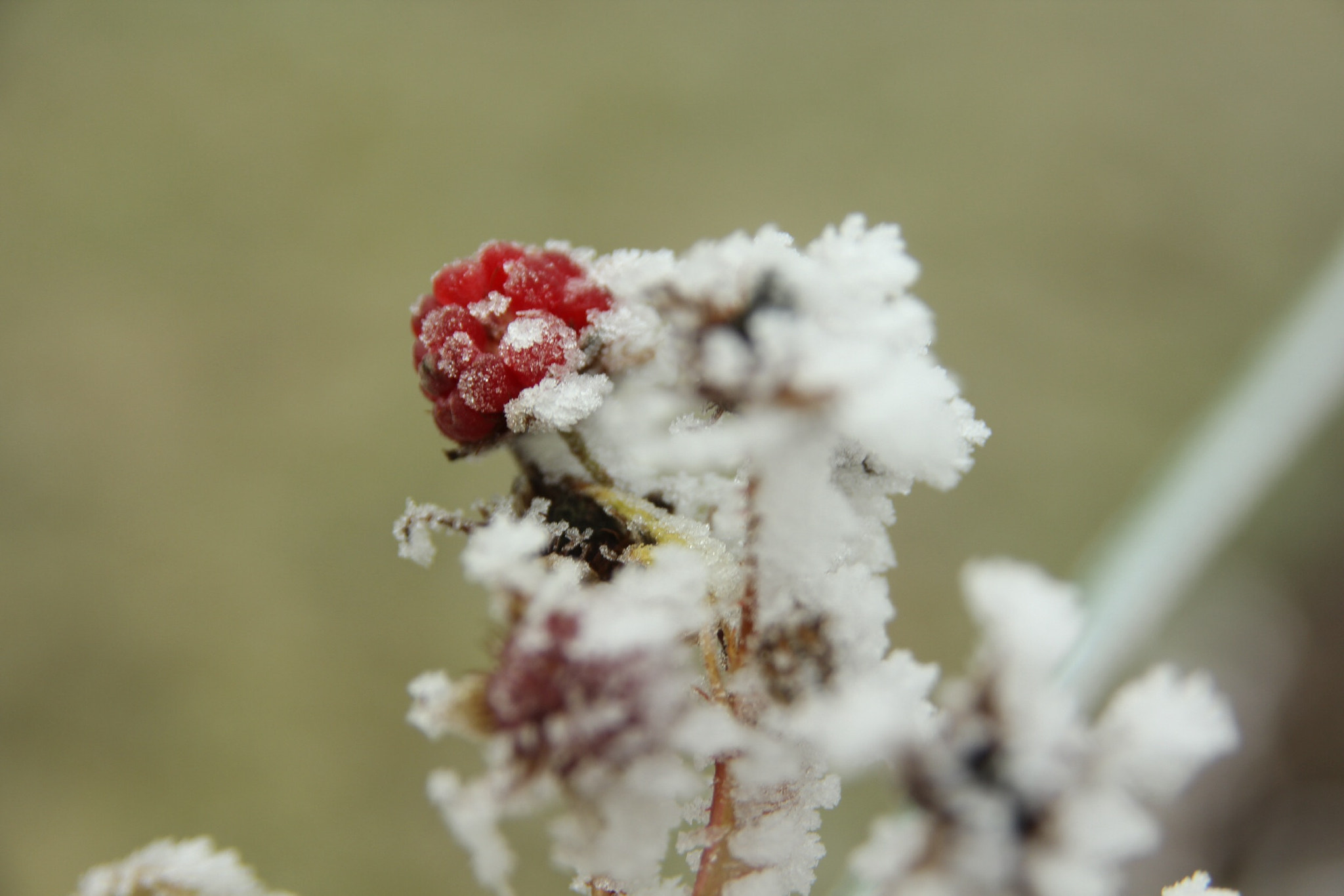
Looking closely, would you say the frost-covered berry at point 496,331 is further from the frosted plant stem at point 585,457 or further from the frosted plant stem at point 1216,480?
the frosted plant stem at point 1216,480

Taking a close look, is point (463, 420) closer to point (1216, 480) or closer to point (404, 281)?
point (1216, 480)

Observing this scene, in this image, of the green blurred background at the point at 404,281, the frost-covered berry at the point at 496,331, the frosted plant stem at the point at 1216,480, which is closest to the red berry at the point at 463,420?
the frost-covered berry at the point at 496,331

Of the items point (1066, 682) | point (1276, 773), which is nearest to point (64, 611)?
point (1066, 682)

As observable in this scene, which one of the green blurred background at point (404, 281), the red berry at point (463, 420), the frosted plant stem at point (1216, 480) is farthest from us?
the green blurred background at point (404, 281)

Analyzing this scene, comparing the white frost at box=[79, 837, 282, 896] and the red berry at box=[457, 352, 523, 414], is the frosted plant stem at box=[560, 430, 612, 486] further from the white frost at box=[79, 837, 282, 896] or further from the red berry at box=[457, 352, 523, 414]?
the white frost at box=[79, 837, 282, 896]

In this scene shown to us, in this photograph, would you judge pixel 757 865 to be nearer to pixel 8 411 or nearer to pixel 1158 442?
pixel 1158 442

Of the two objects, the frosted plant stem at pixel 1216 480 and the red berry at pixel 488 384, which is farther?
the frosted plant stem at pixel 1216 480

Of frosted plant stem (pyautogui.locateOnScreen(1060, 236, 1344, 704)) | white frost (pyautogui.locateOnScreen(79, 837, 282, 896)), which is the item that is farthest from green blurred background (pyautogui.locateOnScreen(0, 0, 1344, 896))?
white frost (pyautogui.locateOnScreen(79, 837, 282, 896))

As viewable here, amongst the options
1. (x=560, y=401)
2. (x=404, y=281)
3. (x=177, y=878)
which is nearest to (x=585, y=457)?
(x=560, y=401)
